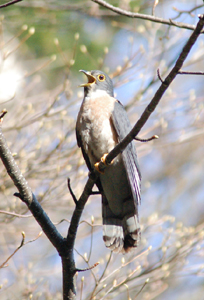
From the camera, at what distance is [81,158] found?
16.4 ft

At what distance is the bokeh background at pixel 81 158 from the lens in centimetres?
455

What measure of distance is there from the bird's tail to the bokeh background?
186mm

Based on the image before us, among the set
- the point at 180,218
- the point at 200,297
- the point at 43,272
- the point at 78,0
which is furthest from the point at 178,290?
the point at 78,0

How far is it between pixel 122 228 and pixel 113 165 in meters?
0.69

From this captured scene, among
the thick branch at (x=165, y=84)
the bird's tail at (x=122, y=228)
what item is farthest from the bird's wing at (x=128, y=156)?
the thick branch at (x=165, y=84)

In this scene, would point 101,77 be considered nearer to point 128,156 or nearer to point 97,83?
point 97,83

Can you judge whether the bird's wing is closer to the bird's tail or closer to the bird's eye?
the bird's tail

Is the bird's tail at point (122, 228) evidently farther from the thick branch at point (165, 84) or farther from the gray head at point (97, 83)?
the gray head at point (97, 83)

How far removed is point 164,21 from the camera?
3.55 m

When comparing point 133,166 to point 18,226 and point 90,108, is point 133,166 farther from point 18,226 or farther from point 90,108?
point 18,226

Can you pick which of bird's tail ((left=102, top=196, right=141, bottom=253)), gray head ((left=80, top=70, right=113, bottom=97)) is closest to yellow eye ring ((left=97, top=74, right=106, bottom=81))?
gray head ((left=80, top=70, right=113, bottom=97))

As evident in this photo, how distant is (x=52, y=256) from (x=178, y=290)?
10.6 feet

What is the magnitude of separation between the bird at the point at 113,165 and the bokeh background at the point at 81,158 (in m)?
0.33

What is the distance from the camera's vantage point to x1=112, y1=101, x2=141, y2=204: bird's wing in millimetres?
3908
